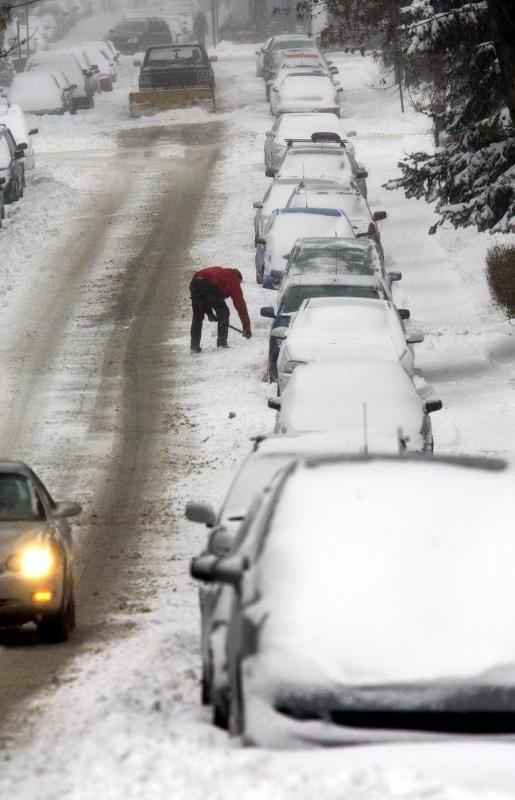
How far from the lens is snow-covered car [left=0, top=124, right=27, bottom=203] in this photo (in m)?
35.4

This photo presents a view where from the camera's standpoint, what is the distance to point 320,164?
3309 centimetres

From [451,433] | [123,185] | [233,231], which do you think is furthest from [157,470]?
[123,185]

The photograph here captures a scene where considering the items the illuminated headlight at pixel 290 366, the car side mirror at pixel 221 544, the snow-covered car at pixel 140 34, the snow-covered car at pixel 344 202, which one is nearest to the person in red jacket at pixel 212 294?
the snow-covered car at pixel 344 202

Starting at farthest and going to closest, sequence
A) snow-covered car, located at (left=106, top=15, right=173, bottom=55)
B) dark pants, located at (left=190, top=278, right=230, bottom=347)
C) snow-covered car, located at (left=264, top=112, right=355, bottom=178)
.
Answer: snow-covered car, located at (left=106, top=15, right=173, bottom=55) → snow-covered car, located at (left=264, top=112, right=355, bottom=178) → dark pants, located at (left=190, top=278, right=230, bottom=347)

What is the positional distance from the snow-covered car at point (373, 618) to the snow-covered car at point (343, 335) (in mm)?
10738

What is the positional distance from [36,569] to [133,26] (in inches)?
2590

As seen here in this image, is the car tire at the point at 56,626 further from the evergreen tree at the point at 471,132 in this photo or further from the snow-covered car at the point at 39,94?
the snow-covered car at the point at 39,94

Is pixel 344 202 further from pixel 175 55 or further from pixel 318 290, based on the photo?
pixel 175 55

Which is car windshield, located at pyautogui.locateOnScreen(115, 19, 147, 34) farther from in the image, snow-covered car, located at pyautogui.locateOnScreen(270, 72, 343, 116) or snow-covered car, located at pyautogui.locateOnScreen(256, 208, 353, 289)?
snow-covered car, located at pyautogui.locateOnScreen(256, 208, 353, 289)

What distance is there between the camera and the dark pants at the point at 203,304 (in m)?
24.2

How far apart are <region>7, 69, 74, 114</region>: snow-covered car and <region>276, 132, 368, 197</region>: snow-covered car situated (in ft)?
56.0

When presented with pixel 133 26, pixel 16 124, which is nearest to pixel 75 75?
pixel 16 124

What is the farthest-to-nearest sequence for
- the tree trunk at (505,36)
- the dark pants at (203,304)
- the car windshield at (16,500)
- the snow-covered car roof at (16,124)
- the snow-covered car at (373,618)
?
the snow-covered car roof at (16,124) < the dark pants at (203,304) < the tree trunk at (505,36) < the car windshield at (16,500) < the snow-covered car at (373,618)

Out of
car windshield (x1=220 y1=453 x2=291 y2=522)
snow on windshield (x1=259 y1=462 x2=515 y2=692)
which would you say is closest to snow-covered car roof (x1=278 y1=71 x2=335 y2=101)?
→ car windshield (x1=220 y1=453 x2=291 y2=522)
